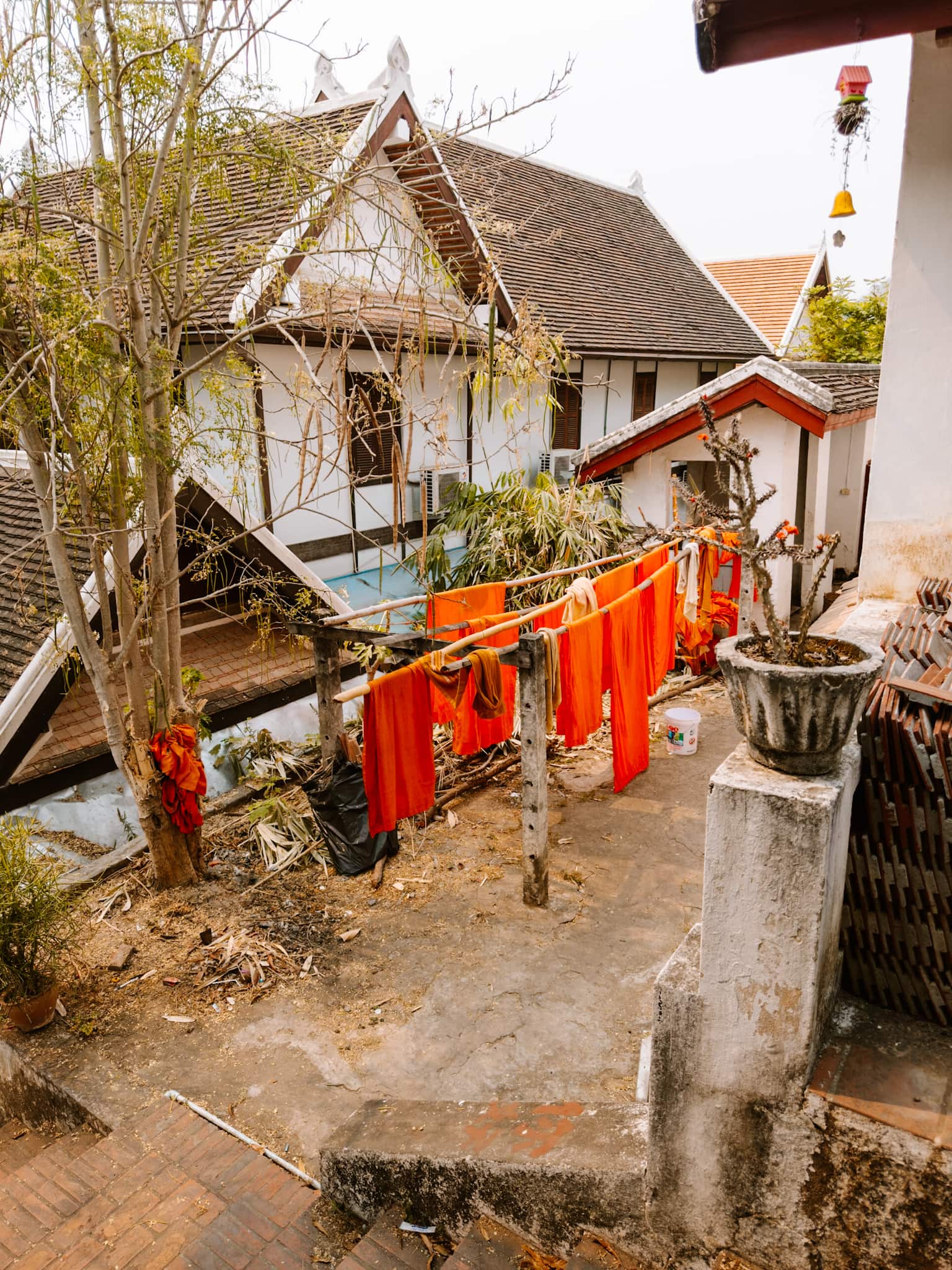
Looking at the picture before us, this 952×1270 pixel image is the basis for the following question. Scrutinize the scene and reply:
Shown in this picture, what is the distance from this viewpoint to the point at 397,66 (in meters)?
9.88

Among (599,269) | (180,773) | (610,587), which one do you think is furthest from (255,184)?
(599,269)

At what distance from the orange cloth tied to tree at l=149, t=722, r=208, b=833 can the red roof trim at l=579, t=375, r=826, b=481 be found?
7.49 meters

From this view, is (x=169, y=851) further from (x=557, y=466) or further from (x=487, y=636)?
(x=557, y=466)

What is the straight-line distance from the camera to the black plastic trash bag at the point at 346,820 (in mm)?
6914

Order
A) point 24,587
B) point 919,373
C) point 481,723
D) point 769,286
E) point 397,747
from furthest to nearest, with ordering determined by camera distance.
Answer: point 769,286 < point 481,723 < point 24,587 < point 397,747 < point 919,373

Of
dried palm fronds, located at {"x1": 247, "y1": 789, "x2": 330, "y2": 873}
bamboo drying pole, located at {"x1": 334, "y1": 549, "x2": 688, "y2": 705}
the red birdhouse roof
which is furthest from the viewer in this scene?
→ dried palm fronds, located at {"x1": 247, "y1": 789, "x2": 330, "y2": 873}

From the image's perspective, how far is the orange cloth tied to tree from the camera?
6277mm

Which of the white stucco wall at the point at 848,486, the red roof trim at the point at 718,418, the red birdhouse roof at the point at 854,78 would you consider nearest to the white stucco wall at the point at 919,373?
the red birdhouse roof at the point at 854,78

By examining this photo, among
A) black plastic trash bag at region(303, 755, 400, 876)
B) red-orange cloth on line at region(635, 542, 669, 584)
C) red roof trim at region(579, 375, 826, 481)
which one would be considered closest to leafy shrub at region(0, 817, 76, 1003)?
black plastic trash bag at region(303, 755, 400, 876)

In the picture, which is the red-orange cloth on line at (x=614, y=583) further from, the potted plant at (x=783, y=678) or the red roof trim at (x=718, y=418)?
the potted plant at (x=783, y=678)

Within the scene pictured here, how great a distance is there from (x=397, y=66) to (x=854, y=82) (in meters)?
6.72

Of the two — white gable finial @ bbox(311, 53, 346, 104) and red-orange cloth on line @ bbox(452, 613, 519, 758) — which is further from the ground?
white gable finial @ bbox(311, 53, 346, 104)

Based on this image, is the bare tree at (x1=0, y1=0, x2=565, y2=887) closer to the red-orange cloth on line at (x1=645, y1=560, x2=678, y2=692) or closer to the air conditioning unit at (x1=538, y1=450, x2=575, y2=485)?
the red-orange cloth on line at (x1=645, y1=560, x2=678, y2=692)

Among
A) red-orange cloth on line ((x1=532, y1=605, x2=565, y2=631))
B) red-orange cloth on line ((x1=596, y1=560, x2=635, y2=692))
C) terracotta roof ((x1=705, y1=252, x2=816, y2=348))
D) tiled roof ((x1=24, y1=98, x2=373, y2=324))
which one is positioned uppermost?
terracotta roof ((x1=705, y1=252, x2=816, y2=348))
